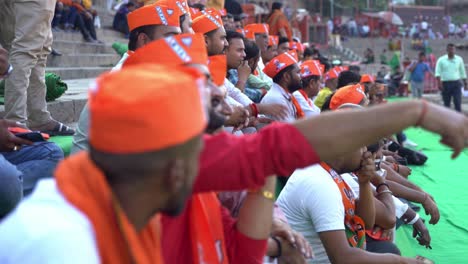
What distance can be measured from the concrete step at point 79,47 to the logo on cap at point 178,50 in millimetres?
8283

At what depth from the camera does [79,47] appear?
1139 cm

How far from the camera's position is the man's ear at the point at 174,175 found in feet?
5.02

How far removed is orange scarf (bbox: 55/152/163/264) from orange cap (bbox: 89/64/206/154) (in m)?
0.07

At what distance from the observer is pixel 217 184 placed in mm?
1920

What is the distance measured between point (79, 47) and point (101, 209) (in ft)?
33.8

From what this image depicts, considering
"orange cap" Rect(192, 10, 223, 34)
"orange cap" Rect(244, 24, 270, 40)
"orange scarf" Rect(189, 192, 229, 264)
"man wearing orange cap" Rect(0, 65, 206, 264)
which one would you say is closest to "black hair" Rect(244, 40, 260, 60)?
"orange cap" Rect(192, 10, 223, 34)

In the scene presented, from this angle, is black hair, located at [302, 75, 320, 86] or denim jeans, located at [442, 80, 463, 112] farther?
denim jeans, located at [442, 80, 463, 112]

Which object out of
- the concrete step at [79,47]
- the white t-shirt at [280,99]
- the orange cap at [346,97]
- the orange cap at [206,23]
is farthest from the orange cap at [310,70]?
the concrete step at [79,47]

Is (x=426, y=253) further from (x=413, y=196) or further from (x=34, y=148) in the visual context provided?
(x=34, y=148)

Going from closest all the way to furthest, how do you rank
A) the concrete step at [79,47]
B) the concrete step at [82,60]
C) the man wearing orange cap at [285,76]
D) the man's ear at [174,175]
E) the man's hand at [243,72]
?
the man's ear at [174,175]
the man's hand at [243,72]
the man wearing orange cap at [285,76]
the concrete step at [82,60]
the concrete step at [79,47]

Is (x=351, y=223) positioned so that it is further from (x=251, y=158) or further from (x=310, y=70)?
(x=310, y=70)

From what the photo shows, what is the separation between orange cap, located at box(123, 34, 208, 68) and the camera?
2344 millimetres

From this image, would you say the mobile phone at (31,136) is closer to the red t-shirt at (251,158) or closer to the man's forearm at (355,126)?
the red t-shirt at (251,158)

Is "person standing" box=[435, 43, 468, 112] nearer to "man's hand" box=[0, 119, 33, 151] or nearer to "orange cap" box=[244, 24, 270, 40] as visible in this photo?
"orange cap" box=[244, 24, 270, 40]
